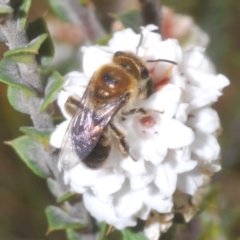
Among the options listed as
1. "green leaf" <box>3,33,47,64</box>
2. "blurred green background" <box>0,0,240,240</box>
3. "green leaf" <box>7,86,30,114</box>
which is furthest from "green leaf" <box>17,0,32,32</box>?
"blurred green background" <box>0,0,240,240</box>

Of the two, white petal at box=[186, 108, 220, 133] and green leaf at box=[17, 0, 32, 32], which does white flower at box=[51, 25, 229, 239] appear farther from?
green leaf at box=[17, 0, 32, 32]

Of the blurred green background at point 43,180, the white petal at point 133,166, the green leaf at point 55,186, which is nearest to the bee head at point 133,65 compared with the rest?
the white petal at point 133,166

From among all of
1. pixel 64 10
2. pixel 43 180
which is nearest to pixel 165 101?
pixel 64 10

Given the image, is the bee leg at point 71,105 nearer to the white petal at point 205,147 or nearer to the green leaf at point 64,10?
the white petal at point 205,147

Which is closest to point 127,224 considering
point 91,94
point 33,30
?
point 91,94

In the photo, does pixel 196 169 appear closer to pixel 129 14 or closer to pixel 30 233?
pixel 129 14

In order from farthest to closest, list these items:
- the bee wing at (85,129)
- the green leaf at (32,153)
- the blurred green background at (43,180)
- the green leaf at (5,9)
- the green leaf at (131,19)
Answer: the blurred green background at (43,180), the green leaf at (131,19), the green leaf at (32,153), the bee wing at (85,129), the green leaf at (5,9)
